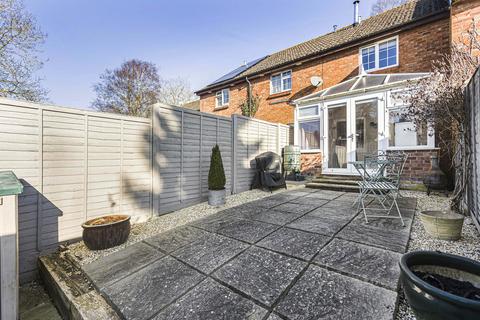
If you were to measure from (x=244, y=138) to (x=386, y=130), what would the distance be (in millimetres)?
3782

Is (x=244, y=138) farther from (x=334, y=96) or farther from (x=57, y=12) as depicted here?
(x=57, y=12)

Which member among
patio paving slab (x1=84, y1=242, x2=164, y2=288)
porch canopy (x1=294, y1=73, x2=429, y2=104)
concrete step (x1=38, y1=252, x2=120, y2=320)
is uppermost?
porch canopy (x1=294, y1=73, x2=429, y2=104)

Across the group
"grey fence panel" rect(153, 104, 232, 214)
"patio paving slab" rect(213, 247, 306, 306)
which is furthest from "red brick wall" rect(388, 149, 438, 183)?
"patio paving slab" rect(213, 247, 306, 306)

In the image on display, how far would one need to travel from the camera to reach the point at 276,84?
9961 millimetres

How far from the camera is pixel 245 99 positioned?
1088 cm

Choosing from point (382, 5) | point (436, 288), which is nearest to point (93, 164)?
point (436, 288)

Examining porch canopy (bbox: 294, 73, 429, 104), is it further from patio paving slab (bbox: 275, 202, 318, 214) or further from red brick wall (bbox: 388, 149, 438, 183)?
patio paving slab (bbox: 275, 202, 318, 214)

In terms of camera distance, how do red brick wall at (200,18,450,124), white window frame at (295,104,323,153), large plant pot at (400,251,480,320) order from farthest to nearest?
white window frame at (295,104,323,153) → red brick wall at (200,18,450,124) → large plant pot at (400,251,480,320)

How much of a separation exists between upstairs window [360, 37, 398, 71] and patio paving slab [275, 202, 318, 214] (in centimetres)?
611

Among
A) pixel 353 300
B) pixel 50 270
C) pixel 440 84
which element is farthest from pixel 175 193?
pixel 440 84

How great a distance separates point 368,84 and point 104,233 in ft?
23.1

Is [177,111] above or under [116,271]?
above

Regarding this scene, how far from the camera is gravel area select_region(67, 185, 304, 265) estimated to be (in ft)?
8.82

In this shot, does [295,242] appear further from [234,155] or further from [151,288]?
[234,155]
